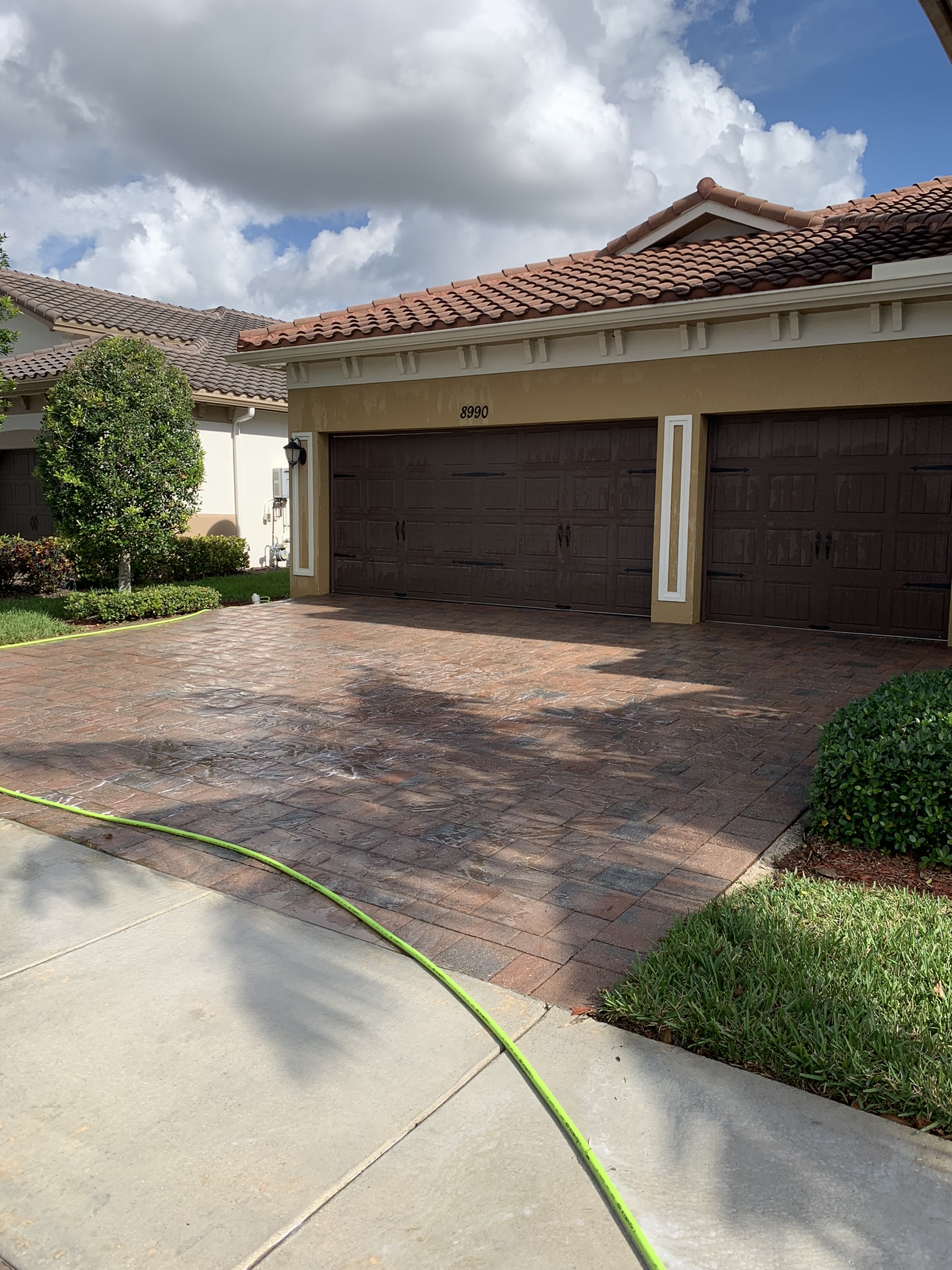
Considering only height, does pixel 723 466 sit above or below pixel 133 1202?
above

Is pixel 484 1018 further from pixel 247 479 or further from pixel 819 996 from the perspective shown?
pixel 247 479

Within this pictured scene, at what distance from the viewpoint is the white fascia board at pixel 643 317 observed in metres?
9.62

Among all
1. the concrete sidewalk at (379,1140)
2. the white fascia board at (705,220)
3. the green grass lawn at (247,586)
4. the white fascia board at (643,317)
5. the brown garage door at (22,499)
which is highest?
the white fascia board at (705,220)

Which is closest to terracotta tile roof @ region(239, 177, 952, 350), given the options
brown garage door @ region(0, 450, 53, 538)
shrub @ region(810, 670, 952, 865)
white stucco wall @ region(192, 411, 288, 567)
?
white stucco wall @ region(192, 411, 288, 567)

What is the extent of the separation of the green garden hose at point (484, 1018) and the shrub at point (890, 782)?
221 cm

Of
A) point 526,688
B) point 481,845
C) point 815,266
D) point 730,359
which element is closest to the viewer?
point 481,845

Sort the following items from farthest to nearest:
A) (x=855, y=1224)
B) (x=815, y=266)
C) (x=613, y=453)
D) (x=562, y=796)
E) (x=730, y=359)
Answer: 1. (x=613, y=453)
2. (x=730, y=359)
3. (x=815, y=266)
4. (x=562, y=796)
5. (x=855, y=1224)

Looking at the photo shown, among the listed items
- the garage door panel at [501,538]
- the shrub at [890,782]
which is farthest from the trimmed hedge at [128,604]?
Result: the shrub at [890,782]

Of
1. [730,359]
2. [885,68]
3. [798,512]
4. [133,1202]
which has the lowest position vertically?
[133,1202]

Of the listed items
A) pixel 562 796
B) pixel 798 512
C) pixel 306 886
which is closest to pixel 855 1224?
pixel 306 886

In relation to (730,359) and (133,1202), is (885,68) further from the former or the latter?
(133,1202)

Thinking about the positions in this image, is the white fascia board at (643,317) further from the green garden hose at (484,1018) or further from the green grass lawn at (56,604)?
the green garden hose at (484,1018)

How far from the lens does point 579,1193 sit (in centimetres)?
239

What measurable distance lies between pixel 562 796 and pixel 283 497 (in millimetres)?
16560
